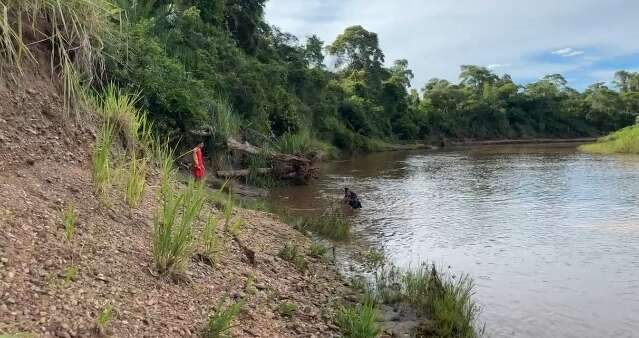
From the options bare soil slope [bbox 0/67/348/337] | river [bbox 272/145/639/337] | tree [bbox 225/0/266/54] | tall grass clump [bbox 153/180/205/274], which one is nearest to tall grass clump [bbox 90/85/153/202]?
bare soil slope [bbox 0/67/348/337]

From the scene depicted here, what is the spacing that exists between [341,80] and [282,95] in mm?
30244

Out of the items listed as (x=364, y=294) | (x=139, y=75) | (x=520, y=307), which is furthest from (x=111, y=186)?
(x=139, y=75)

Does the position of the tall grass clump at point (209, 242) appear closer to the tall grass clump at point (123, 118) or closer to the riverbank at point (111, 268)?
the riverbank at point (111, 268)

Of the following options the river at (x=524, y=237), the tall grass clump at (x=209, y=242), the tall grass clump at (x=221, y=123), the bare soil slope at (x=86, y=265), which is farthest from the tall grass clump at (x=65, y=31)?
the tall grass clump at (x=221, y=123)

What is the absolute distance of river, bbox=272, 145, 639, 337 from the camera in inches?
295

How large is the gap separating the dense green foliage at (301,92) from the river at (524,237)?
16.0 feet

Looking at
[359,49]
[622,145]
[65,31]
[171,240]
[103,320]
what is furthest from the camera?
[359,49]

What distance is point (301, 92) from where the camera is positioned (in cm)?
4412

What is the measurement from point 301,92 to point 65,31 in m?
37.0

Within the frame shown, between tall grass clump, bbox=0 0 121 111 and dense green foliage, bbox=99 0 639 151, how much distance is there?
184 centimetres

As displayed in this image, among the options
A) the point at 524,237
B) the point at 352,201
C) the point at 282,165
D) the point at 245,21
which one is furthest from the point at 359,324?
the point at 245,21

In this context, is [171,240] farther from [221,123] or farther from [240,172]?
[240,172]

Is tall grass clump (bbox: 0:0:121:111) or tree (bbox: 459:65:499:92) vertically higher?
tree (bbox: 459:65:499:92)

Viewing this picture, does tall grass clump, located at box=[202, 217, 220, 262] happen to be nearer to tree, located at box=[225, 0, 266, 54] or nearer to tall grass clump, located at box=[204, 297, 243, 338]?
tall grass clump, located at box=[204, 297, 243, 338]
